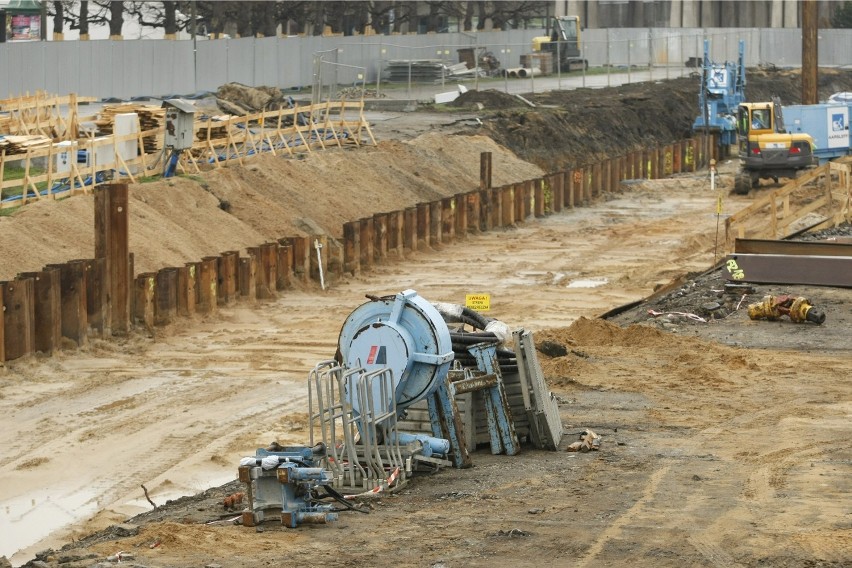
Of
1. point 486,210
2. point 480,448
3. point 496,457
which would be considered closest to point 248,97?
point 486,210

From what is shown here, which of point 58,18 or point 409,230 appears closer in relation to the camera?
point 409,230

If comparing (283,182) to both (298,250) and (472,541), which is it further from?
(472,541)

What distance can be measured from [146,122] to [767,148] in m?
19.6

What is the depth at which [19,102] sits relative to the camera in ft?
116

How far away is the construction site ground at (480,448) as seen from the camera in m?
11.7

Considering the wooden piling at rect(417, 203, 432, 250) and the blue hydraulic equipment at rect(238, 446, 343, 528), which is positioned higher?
the wooden piling at rect(417, 203, 432, 250)

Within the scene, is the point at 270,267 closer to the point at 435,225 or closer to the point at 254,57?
the point at 435,225

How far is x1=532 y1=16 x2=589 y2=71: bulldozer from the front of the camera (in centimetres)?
7438

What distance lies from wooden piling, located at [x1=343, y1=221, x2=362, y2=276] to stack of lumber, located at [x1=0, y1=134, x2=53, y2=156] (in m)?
6.30

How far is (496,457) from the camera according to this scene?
1503 centimetres

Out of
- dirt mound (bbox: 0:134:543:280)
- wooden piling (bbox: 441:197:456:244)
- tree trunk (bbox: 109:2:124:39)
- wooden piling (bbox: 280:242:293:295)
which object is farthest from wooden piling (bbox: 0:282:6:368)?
tree trunk (bbox: 109:2:124:39)

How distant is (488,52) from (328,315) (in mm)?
47920

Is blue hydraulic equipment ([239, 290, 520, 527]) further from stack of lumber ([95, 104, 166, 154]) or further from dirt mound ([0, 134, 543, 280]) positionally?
stack of lumber ([95, 104, 166, 154])

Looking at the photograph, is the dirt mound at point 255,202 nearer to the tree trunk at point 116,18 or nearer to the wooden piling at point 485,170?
the wooden piling at point 485,170
